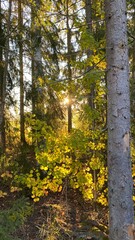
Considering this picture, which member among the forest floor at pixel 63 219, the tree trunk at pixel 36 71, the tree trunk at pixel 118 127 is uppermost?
the tree trunk at pixel 36 71

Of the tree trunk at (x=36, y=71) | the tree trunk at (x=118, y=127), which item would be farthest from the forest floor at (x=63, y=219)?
the tree trunk at (x=118, y=127)

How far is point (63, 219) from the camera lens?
5707 mm

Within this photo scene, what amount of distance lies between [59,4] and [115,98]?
4.42 m

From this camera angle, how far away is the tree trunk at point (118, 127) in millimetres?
2615

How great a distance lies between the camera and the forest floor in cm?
482

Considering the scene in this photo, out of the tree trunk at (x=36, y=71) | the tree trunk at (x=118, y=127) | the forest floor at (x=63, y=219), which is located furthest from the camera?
the tree trunk at (x=36, y=71)

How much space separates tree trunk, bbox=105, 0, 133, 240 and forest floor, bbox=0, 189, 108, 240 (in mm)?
2266

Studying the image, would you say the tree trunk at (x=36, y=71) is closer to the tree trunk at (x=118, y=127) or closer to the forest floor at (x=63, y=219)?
the forest floor at (x=63, y=219)

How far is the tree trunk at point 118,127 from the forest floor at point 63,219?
2266 millimetres

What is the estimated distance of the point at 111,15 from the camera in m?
2.75

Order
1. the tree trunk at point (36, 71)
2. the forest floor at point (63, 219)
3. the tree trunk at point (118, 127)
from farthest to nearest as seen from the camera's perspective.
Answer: the tree trunk at point (36, 71) → the forest floor at point (63, 219) → the tree trunk at point (118, 127)

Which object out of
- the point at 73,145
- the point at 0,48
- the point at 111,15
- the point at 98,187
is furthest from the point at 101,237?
the point at 0,48

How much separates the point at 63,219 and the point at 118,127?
12.1ft

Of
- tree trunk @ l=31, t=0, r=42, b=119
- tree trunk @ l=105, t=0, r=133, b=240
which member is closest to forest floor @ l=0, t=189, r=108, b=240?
tree trunk @ l=31, t=0, r=42, b=119
